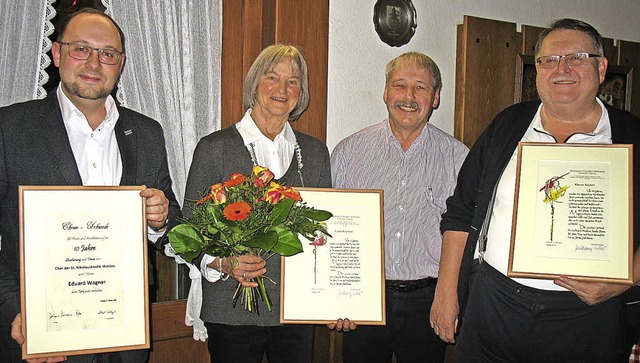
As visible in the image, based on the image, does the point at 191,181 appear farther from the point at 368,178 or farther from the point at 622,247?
the point at 622,247

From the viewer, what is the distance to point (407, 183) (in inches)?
107

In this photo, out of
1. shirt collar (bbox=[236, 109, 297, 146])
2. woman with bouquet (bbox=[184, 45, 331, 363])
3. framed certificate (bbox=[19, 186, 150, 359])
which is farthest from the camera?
shirt collar (bbox=[236, 109, 297, 146])

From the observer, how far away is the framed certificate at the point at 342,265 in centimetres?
234

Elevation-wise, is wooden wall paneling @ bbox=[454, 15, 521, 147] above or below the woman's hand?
above

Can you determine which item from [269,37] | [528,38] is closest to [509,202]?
[269,37]

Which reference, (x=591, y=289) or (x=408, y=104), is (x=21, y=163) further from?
(x=591, y=289)

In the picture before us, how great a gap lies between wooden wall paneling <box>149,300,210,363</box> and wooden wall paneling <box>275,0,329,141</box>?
1.15m

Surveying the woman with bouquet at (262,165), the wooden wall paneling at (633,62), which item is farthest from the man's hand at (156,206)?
the wooden wall paneling at (633,62)

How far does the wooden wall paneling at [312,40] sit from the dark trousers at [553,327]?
4.89 ft

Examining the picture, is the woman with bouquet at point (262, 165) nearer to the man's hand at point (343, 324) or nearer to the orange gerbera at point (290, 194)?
the man's hand at point (343, 324)

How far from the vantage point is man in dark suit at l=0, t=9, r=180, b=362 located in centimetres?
196

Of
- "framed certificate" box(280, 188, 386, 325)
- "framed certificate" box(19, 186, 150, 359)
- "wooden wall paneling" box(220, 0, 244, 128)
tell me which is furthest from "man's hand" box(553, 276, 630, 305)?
"wooden wall paneling" box(220, 0, 244, 128)

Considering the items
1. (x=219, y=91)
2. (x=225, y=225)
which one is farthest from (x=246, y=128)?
(x=219, y=91)

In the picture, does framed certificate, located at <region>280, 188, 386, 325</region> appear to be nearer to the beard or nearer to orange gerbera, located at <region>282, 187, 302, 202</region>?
orange gerbera, located at <region>282, 187, 302, 202</region>
